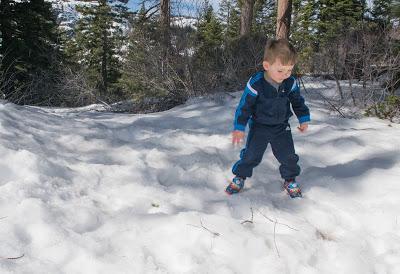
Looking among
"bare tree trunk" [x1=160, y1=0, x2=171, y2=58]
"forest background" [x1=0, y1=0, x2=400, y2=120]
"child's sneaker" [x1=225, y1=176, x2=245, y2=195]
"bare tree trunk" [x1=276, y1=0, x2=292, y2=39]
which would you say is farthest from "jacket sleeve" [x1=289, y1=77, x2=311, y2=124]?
"bare tree trunk" [x1=276, y1=0, x2=292, y2=39]

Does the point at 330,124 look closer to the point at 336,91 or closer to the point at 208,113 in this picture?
the point at 208,113

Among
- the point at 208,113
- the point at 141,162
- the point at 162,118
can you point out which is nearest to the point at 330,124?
the point at 208,113

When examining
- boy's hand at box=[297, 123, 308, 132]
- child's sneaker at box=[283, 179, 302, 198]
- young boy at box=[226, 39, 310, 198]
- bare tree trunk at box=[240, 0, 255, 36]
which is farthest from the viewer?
bare tree trunk at box=[240, 0, 255, 36]

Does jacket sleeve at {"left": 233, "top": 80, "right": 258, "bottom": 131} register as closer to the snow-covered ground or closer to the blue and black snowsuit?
the blue and black snowsuit

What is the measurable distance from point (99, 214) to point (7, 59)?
15.0 metres

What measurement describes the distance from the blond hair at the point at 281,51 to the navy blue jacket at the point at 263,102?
0.71ft

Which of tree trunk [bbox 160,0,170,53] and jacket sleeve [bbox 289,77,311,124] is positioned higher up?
tree trunk [bbox 160,0,170,53]

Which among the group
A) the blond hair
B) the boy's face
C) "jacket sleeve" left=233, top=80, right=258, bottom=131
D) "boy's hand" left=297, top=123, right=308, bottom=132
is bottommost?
"boy's hand" left=297, top=123, right=308, bottom=132

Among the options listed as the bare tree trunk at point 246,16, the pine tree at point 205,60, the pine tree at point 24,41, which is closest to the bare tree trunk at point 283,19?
the pine tree at point 205,60

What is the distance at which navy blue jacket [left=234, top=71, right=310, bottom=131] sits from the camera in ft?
10.1

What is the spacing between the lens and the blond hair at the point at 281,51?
2869 millimetres

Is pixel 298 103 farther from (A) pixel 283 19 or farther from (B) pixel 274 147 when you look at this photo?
(A) pixel 283 19

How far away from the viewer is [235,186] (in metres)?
3.20

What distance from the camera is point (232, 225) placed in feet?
8.39
